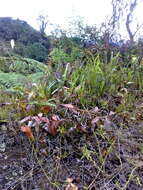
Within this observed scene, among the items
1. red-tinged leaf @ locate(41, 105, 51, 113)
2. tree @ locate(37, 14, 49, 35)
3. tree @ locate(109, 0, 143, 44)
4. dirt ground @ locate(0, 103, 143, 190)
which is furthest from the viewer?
tree @ locate(37, 14, 49, 35)

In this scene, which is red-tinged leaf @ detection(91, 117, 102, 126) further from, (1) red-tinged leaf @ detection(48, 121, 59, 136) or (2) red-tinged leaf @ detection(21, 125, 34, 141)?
(2) red-tinged leaf @ detection(21, 125, 34, 141)

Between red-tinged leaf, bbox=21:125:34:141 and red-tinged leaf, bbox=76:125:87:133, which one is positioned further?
red-tinged leaf, bbox=76:125:87:133

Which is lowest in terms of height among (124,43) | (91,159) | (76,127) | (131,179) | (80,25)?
(131,179)

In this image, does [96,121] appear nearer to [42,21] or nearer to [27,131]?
[27,131]

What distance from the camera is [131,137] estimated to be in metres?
1.67

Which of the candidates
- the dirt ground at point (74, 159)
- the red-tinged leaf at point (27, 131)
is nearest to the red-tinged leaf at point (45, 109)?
the dirt ground at point (74, 159)

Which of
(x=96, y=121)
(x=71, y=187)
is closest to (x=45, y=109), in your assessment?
(x=96, y=121)

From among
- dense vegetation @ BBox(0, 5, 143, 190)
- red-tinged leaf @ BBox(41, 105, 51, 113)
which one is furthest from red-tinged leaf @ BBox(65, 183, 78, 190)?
red-tinged leaf @ BBox(41, 105, 51, 113)

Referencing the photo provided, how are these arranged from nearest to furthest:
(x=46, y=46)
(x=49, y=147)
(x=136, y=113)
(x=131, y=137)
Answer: (x=49, y=147)
(x=131, y=137)
(x=136, y=113)
(x=46, y=46)

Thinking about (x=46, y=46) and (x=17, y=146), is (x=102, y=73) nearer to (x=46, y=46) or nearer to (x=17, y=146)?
(x=17, y=146)

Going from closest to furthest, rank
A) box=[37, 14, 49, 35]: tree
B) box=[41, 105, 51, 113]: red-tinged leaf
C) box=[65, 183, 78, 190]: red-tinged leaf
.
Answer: box=[65, 183, 78, 190]: red-tinged leaf, box=[41, 105, 51, 113]: red-tinged leaf, box=[37, 14, 49, 35]: tree

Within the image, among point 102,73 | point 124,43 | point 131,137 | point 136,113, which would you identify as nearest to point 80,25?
point 124,43

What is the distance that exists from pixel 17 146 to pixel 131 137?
75cm

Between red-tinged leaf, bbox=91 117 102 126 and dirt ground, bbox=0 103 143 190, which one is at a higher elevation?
red-tinged leaf, bbox=91 117 102 126
